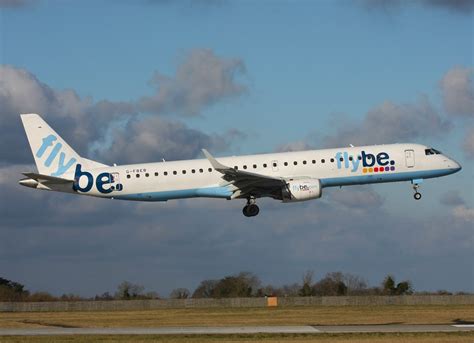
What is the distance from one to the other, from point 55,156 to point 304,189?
63.2 feet

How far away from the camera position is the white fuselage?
6003 centimetres

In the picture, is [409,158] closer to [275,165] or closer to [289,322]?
[275,165]

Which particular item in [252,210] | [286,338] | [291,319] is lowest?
[286,338]

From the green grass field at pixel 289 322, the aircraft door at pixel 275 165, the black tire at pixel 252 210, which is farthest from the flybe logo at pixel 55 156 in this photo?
the aircraft door at pixel 275 165

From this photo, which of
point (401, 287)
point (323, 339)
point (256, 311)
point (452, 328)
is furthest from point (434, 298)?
point (323, 339)

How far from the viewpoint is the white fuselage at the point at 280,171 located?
60.0 metres

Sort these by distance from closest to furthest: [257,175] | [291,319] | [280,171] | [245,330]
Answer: [245,330] < [291,319] < [257,175] < [280,171]

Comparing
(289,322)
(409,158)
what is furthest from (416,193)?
(289,322)

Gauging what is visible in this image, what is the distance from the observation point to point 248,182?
59812 mm

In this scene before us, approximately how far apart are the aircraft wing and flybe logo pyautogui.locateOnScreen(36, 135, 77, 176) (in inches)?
485

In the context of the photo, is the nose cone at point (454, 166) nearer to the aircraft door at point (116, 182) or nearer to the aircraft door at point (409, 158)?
the aircraft door at point (409, 158)

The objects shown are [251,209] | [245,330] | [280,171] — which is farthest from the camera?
[251,209]

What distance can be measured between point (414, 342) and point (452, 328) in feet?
21.4

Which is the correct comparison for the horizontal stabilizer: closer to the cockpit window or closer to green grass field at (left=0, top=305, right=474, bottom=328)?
green grass field at (left=0, top=305, right=474, bottom=328)
